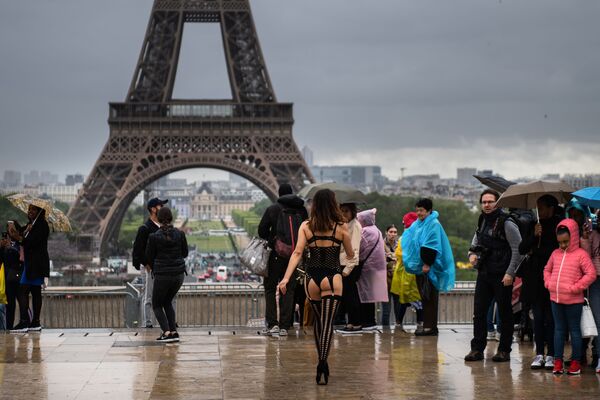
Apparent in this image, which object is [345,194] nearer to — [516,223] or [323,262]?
[516,223]

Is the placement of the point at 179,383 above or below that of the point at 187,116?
below

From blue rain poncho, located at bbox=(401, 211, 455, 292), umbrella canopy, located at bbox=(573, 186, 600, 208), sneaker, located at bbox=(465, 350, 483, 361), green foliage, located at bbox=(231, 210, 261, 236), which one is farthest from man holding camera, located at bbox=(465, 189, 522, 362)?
green foliage, located at bbox=(231, 210, 261, 236)

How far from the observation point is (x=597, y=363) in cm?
1288

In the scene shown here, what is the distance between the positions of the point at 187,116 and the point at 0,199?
14.1m

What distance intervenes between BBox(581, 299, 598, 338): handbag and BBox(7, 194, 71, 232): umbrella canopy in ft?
25.4

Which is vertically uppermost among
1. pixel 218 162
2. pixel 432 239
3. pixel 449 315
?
pixel 218 162

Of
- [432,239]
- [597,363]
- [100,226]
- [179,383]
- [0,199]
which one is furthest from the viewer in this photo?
[0,199]

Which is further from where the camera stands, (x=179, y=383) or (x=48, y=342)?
(x=48, y=342)

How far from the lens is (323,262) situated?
11719 millimetres

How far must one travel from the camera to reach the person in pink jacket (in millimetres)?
12312

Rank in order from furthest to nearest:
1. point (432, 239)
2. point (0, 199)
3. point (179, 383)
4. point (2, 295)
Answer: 1. point (0, 199)
2. point (2, 295)
3. point (432, 239)
4. point (179, 383)

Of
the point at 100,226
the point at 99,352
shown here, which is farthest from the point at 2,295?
the point at 100,226

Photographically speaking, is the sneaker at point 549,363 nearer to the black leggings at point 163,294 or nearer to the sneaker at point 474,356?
the sneaker at point 474,356

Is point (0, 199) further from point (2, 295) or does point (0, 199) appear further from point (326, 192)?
point (326, 192)
